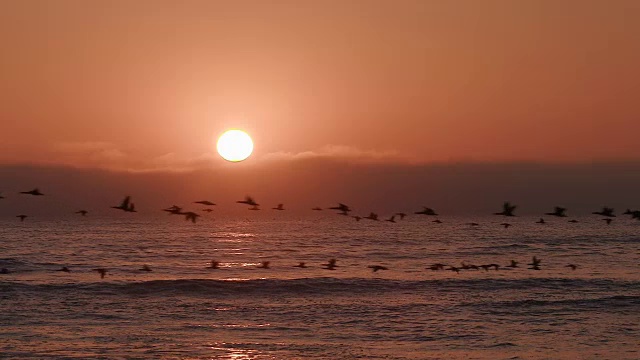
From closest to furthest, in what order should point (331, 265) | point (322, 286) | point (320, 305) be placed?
1. point (320, 305)
2. point (322, 286)
3. point (331, 265)

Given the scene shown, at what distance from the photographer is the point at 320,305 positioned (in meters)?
43.3

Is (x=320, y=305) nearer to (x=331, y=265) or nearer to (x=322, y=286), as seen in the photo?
(x=322, y=286)

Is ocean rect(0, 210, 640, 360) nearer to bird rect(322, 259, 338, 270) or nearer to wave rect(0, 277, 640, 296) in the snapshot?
wave rect(0, 277, 640, 296)

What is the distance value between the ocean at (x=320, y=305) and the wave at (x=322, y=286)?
0.43ft

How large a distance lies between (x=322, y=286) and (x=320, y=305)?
800cm

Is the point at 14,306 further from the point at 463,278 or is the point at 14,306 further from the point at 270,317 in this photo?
the point at 463,278

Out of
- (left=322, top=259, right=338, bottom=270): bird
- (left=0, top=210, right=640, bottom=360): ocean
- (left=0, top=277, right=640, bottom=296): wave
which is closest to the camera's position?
(left=0, top=210, right=640, bottom=360): ocean

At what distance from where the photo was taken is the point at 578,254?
75.3 meters

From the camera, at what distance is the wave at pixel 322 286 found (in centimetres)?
4931

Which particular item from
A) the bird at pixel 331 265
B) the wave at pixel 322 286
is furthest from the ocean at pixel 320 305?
the bird at pixel 331 265

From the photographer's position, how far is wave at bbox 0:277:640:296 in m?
49.3

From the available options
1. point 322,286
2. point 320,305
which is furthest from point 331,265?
point 320,305

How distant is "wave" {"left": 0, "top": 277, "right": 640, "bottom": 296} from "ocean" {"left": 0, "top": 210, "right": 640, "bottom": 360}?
0.43 ft

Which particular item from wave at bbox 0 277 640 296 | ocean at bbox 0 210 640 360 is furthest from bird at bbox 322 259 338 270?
wave at bbox 0 277 640 296
